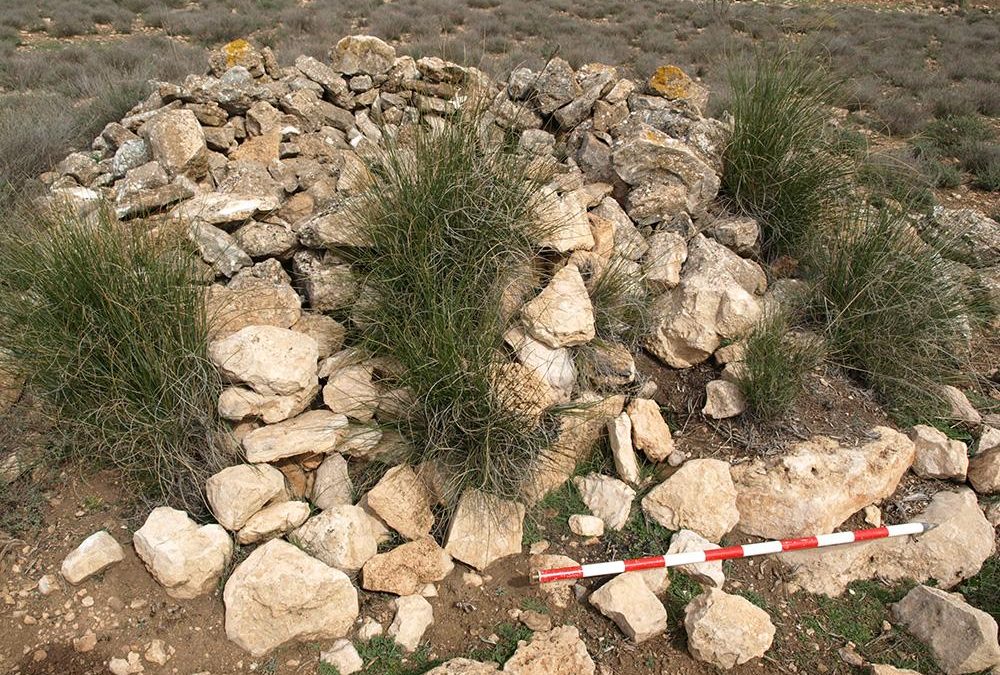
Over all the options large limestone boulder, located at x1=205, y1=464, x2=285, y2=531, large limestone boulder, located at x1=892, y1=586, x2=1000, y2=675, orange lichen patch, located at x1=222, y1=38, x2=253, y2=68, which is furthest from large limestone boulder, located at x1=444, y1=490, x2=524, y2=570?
orange lichen patch, located at x1=222, y1=38, x2=253, y2=68

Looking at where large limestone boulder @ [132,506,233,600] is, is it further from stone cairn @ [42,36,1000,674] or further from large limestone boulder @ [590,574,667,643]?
large limestone boulder @ [590,574,667,643]

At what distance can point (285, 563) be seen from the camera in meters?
2.44

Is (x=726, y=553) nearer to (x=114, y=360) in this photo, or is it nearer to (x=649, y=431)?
(x=649, y=431)

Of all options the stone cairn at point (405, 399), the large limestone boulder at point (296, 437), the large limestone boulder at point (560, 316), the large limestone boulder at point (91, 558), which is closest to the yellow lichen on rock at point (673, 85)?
the stone cairn at point (405, 399)

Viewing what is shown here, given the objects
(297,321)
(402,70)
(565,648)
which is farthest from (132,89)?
(565,648)

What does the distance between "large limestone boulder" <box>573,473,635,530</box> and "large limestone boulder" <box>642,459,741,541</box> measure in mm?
90

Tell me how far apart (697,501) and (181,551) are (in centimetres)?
192

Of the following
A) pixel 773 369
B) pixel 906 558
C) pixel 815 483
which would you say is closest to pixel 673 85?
pixel 773 369

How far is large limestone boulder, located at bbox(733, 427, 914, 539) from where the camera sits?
9.80 ft

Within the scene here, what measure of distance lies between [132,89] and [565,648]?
5106mm

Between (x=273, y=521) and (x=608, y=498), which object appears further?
(x=608, y=498)

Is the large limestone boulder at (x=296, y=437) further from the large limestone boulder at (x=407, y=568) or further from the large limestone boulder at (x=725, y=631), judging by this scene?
the large limestone boulder at (x=725, y=631)

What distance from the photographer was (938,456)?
10.6 ft

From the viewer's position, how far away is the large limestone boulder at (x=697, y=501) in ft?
9.50
